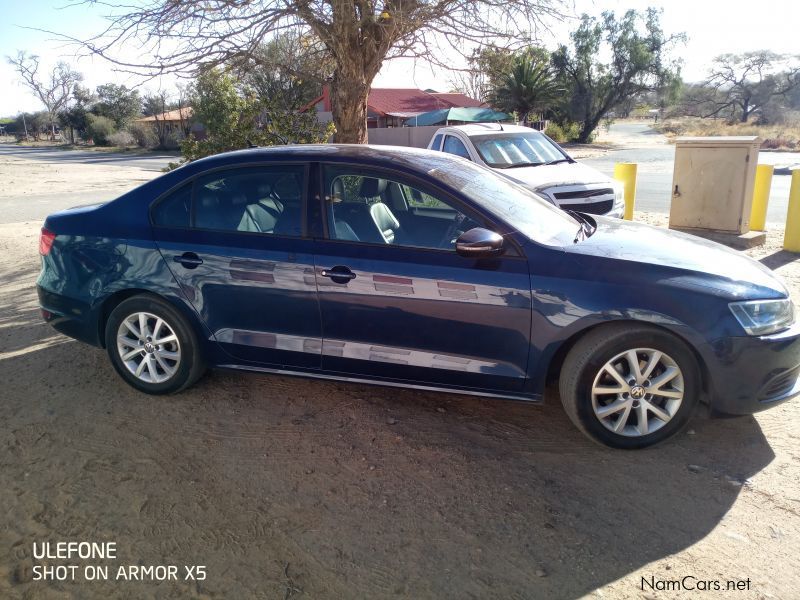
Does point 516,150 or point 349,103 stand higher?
point 349,103

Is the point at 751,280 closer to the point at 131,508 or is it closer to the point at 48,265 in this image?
the point at 131,508

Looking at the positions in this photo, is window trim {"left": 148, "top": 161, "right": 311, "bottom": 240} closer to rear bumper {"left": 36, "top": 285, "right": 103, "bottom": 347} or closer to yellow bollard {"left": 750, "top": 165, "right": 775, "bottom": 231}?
rear bumper {"left": 36, "top": 285, "right": 103, "bottom": 347}

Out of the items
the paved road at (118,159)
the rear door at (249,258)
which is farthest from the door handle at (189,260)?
the paved road at (118,159)

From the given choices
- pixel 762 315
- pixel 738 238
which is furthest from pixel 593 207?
pixel 762 315

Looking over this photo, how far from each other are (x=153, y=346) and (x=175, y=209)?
950 millimetres

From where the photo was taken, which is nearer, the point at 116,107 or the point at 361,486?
the point at 361,486

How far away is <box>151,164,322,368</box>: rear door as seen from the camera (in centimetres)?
415

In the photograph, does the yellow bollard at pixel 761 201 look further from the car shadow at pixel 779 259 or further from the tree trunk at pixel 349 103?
the tree trunk at pixel 349 103

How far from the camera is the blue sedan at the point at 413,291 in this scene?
364 centimetres

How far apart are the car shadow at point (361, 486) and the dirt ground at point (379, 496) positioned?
0.01 m

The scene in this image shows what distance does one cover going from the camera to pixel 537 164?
9898mm

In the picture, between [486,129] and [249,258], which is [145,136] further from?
[249,258]

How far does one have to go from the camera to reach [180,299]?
4371 millimetres

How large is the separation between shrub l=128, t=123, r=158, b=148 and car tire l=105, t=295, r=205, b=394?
5548 cm
